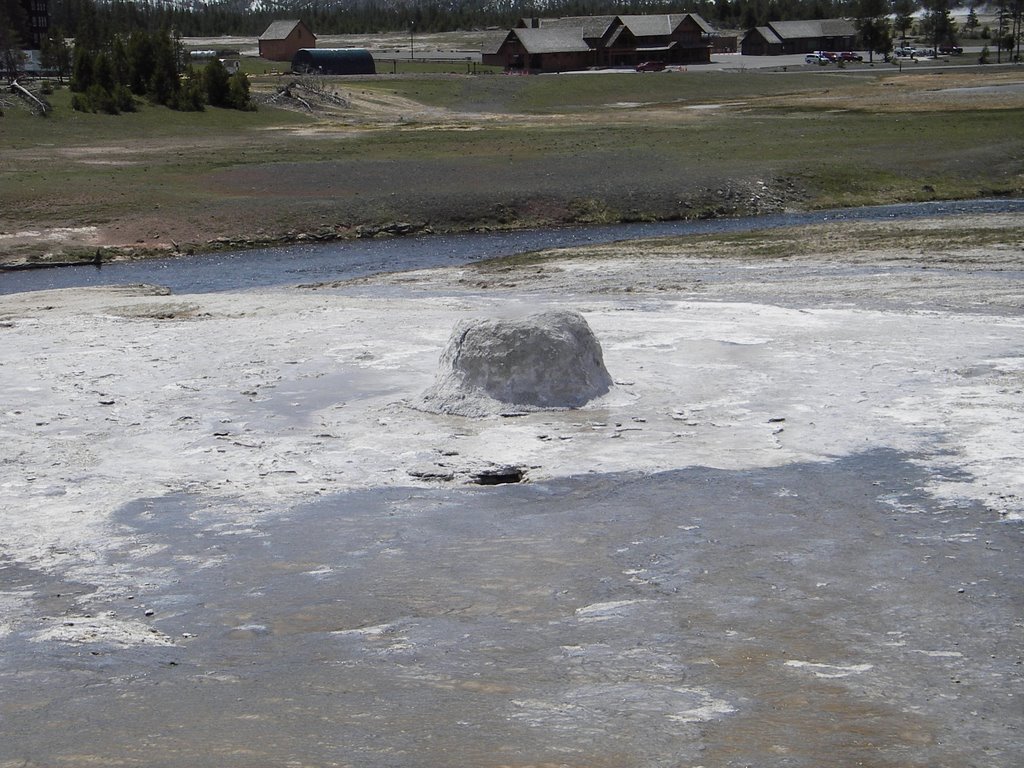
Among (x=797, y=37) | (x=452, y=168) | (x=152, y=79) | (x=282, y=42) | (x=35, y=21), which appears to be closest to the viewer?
(x=452, y=168)

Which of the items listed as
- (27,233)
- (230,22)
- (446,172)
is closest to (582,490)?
(27,233)

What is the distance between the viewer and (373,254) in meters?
33.2

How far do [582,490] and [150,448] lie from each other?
15.8 ft

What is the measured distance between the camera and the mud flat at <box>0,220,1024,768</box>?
7887 mm

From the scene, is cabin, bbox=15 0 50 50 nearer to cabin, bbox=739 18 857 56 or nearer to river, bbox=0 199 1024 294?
cabin, bbox=739 18 857 56

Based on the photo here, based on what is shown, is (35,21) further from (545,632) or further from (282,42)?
(545,632)

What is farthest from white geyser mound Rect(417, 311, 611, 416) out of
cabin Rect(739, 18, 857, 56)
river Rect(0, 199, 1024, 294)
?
cabin Rect(739, 18, 857, 56)

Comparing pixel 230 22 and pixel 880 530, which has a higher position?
pixel 230 22

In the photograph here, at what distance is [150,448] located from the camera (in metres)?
14.0

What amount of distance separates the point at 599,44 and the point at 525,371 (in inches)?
3868

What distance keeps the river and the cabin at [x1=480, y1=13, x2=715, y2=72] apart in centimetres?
6949

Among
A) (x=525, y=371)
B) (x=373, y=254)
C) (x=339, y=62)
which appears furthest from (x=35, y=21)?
(x=525, y=371)

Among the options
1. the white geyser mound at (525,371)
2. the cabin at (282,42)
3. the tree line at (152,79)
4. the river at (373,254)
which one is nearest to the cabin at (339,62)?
the cabin at (282,42)

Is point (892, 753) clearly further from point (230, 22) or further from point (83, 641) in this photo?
point (230, 22)
